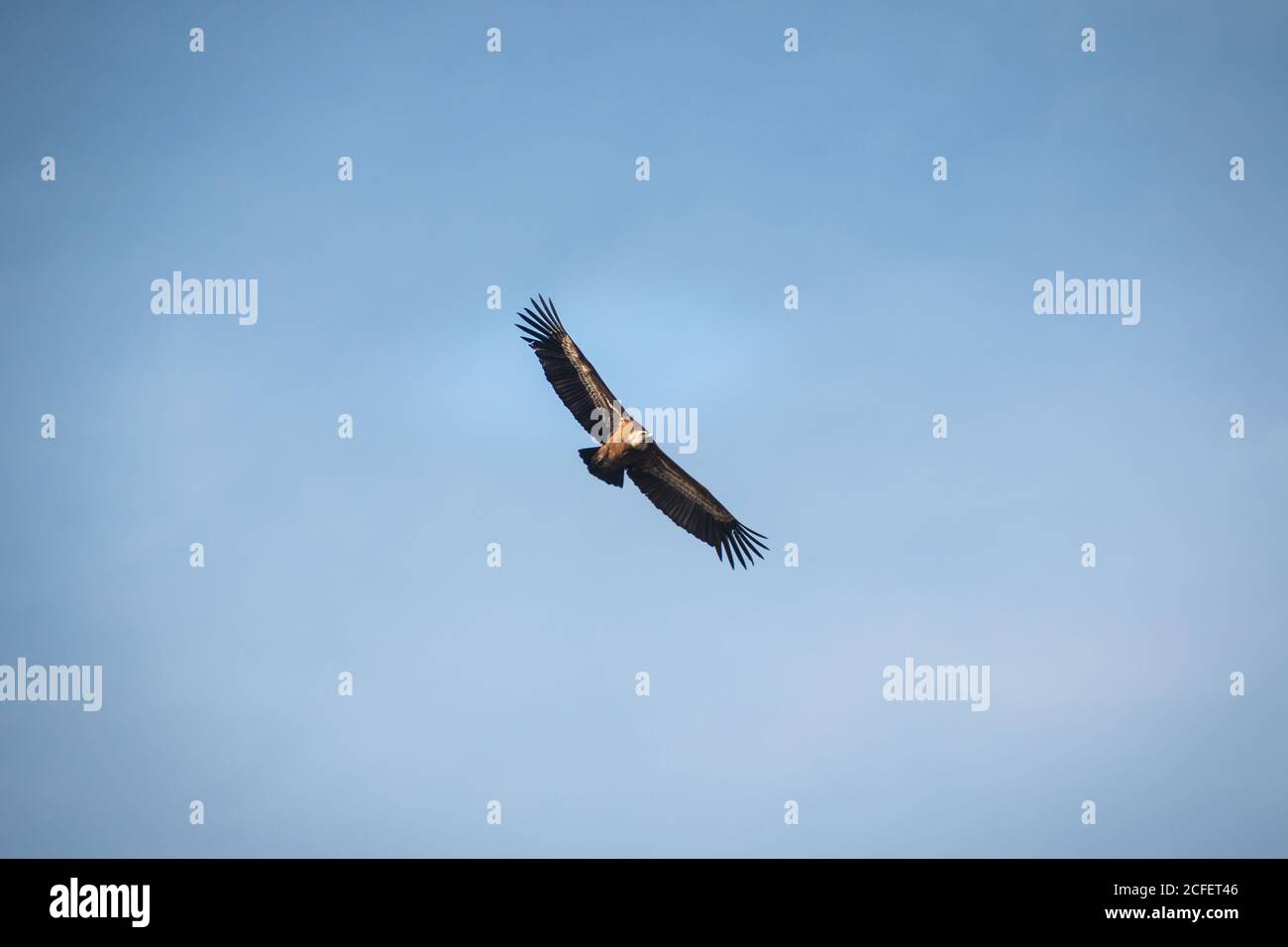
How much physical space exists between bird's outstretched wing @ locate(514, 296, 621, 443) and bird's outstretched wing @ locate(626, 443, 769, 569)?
144 cm

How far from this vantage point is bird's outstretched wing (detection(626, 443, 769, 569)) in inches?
894

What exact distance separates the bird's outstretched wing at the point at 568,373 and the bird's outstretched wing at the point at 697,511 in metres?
1.44

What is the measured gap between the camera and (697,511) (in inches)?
909

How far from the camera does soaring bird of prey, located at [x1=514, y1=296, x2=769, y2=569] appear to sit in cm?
Answer: 2131

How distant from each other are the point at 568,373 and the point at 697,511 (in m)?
3.89

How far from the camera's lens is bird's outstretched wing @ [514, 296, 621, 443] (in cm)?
2164

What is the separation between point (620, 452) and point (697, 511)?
8.64 feet

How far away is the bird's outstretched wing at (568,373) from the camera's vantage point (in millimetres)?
21641
